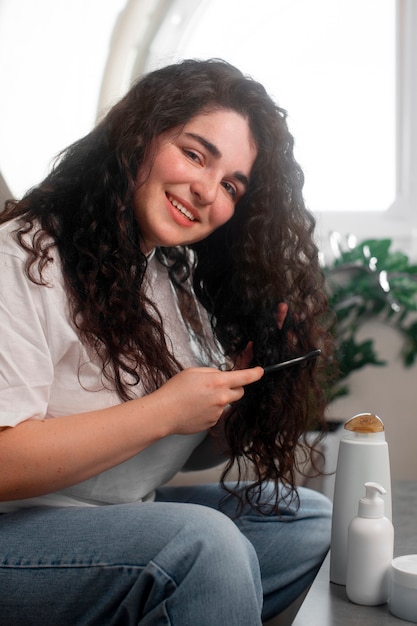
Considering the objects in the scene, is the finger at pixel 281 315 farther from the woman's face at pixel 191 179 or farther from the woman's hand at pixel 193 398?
the woman's hand at pixel 193 398

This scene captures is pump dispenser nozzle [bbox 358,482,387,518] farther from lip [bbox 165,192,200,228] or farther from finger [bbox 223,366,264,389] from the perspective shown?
lip [bbox 165,192,200,228]

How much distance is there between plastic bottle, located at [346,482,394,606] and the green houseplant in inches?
66.4

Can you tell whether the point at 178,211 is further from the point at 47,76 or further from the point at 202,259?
the point at 47,76

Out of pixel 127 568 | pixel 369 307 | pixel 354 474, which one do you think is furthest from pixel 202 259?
pixel 369 307

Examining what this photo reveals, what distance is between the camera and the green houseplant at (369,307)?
276 centimetres

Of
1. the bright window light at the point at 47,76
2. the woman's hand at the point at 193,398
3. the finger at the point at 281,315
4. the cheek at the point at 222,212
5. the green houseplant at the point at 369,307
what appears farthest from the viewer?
the bright window light at the point at 47,76

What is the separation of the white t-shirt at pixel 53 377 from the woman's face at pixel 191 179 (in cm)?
19

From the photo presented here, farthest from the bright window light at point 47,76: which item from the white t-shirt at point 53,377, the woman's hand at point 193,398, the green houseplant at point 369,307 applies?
the woman's hand at point 193,398

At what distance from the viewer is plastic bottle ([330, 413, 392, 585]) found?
1.13 metres

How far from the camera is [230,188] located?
4.54 ft

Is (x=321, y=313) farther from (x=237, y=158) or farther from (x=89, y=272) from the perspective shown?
(x=89, y=272)

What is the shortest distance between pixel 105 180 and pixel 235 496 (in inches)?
25.5

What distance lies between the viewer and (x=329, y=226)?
126 inches

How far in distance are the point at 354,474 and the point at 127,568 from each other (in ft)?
1.14
